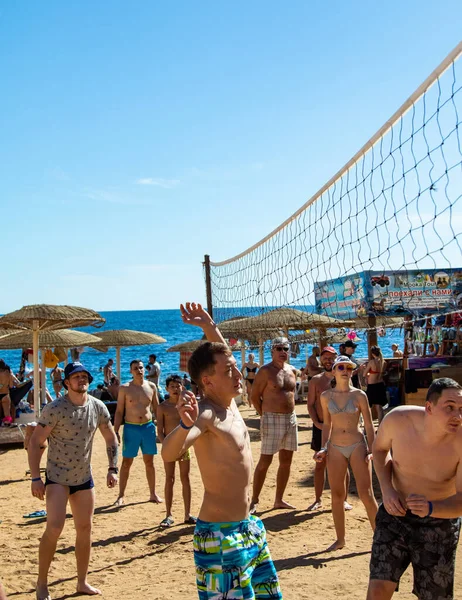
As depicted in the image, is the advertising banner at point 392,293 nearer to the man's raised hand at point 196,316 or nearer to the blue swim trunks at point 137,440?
the blue swim trunks at point 137,440

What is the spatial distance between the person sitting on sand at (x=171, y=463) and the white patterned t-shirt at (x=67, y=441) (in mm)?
1687

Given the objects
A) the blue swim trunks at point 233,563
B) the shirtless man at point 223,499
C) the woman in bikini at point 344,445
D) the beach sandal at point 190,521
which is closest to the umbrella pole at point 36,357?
the beach sandal at point 190,521

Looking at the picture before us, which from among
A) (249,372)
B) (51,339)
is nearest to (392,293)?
(249,372)

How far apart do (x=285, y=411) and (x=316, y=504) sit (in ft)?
3.25

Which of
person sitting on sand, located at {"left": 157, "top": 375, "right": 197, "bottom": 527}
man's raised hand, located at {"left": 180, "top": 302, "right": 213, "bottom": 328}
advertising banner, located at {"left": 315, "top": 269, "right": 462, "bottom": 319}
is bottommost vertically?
person sitting on sand, located at {"left": 157, "top": 375, "right": 197, "bottom": 527}

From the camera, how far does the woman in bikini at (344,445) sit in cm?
523

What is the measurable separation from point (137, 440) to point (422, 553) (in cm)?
462

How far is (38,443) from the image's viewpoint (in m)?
4.42

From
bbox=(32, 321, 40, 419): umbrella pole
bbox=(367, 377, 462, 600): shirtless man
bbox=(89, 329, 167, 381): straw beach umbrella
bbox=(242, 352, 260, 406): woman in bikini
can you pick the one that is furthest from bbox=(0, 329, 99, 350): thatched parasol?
bbox=(367, 377, 462, 600): shirtless man

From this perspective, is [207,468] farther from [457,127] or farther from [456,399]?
[457,127]

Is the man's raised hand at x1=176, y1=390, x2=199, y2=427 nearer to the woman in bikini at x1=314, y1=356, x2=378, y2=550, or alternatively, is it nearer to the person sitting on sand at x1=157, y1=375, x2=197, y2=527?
the woman in bikini at x1=314, y1=356, x2=378, y2=550

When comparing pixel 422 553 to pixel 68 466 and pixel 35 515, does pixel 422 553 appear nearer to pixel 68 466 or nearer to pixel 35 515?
pixel 68 466

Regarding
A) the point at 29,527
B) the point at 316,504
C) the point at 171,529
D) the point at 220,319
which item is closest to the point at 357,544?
the point at 316,504

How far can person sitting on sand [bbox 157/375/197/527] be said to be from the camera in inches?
253
